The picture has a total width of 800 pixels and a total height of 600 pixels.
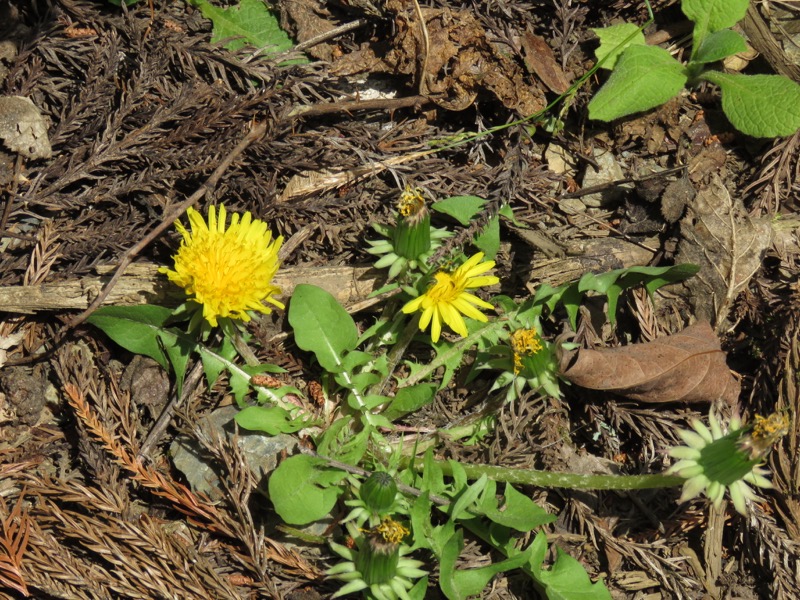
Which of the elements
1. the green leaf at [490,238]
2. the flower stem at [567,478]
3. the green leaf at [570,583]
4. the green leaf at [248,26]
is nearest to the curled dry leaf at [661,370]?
the flower stem at [567,478]

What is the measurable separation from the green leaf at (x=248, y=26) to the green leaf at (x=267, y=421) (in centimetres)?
187

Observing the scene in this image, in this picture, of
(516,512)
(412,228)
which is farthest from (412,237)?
(516,512)

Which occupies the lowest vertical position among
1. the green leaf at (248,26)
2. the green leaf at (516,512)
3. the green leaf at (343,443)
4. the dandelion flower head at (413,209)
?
the green leaf at (516,512)

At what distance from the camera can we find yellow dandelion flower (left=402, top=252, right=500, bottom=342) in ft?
10.7

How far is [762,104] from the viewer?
3760 millimetres

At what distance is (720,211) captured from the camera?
3754mm

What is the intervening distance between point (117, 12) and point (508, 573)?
338 centimetres

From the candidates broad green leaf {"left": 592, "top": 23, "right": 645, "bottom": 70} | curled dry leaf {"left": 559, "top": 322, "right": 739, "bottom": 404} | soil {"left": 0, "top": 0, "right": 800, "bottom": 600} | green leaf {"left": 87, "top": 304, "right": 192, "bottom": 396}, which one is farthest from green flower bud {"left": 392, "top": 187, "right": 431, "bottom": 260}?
broad green leaf {"left": 592, "top": 23, "right": 645, "bottom": 70}

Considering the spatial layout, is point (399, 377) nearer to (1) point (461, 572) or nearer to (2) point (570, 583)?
(1) point (461, 572)

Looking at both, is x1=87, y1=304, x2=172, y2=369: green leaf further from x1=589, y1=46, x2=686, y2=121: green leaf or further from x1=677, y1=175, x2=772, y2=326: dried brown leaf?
x1=677, y1=175, x2=772, y2=326: dried brown leaf

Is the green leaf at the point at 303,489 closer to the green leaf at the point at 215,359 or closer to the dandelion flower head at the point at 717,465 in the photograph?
the green leaf at the point at 215,359

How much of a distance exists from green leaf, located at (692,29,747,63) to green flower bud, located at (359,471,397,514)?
2.78 metres

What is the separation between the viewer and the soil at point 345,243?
3197 mm

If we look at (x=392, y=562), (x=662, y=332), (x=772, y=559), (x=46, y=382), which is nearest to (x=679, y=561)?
(x=772, y=559)
